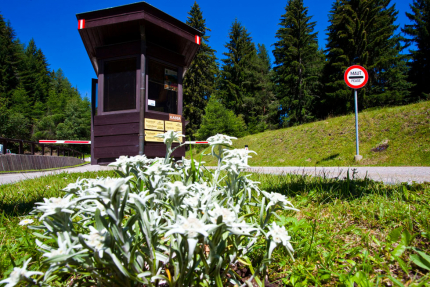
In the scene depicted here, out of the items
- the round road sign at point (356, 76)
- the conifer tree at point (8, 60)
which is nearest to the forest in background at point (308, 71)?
the round road sign at point (356, 76)

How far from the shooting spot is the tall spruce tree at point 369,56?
24.2m

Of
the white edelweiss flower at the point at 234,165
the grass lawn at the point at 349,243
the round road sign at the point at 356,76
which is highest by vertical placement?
the round road sign at the point at 356,76

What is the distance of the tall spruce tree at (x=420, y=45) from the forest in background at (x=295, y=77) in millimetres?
96

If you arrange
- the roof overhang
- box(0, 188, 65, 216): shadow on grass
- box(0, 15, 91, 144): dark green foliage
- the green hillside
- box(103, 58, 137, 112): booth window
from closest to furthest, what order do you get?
box(0, 188, 65, 216): shadow on grass < the roof overhang < box(103, 58, 137, 112): booth window < the green hillside < box(0, 15, 91, 144): dark green foliage

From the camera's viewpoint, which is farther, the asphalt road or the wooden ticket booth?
the wooden ticket booth

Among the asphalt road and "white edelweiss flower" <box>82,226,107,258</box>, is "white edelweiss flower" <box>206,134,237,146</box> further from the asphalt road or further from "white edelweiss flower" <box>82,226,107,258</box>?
the asphalt road

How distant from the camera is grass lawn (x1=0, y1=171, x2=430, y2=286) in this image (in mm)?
1094

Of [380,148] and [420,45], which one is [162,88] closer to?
[380,148]

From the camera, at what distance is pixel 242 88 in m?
35.8

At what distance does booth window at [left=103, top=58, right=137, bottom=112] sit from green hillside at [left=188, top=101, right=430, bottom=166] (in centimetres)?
693

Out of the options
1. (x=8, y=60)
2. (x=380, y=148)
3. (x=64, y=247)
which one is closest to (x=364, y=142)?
(x=380, y=148)

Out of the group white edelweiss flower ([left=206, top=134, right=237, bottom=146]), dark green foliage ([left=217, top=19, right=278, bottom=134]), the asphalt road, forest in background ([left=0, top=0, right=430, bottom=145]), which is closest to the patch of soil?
the asphalt road

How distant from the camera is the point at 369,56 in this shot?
25.3 metres

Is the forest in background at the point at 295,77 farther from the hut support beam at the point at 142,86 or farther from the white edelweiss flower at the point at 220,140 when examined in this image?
the white edelweiss flower at the point at 220,140
